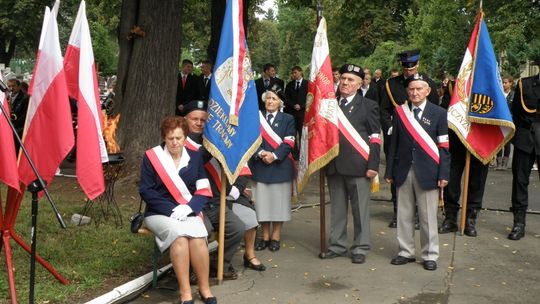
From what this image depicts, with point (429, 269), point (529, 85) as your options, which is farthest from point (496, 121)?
point (429, 269)

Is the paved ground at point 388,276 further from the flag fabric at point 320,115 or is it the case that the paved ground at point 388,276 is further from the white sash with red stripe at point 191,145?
the white sash with red stripe at point 191,145

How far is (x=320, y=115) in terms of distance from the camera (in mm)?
6762

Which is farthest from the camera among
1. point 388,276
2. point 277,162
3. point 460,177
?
point 460,177

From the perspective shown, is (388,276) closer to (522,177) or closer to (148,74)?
(522,177)

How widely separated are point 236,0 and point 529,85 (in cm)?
383

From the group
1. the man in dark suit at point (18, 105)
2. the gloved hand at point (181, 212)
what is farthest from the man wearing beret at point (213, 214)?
the man in dark suit at point (18, 105)

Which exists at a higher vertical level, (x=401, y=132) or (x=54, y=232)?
(x=401, y=132)

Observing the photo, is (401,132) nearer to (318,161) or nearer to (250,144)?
(318,161)

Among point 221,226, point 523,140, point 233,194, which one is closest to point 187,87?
point 523,140

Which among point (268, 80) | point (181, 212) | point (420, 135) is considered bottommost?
point (181, 212)

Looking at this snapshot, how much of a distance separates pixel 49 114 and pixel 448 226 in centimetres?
511

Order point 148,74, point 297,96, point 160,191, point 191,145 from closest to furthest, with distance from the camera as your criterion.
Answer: point 160,191 < point 191,145 < point 148,74 < point 297,96

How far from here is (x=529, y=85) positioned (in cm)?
780

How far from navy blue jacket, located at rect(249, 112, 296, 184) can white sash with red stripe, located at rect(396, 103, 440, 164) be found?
4.08ft
